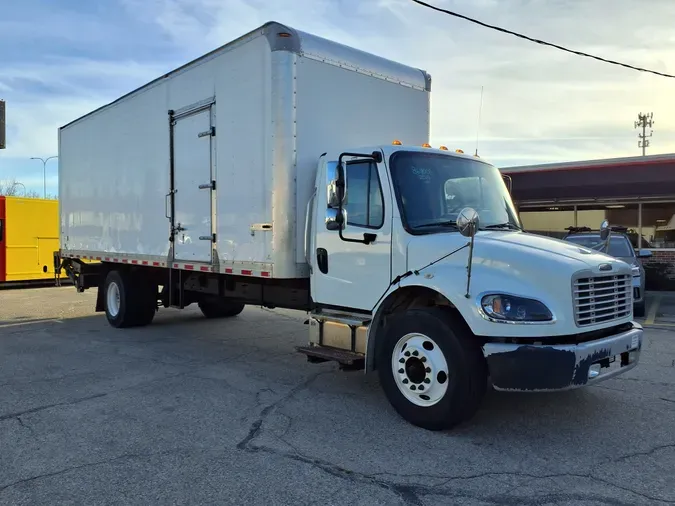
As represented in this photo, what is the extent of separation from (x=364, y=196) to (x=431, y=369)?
174cm

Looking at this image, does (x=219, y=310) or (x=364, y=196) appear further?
(x=219, y=310)

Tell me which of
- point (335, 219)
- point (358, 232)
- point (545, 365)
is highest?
point (335, 219)

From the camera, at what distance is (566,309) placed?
13.9ft

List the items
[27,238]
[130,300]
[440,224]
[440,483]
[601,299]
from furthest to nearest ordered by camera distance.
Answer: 1. [27,238]
2. [130,300]
3. [440,224]
4. [601,299]
5. [440,483]

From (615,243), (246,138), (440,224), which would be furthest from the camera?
(615,243)

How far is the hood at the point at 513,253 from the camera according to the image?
4348 mm

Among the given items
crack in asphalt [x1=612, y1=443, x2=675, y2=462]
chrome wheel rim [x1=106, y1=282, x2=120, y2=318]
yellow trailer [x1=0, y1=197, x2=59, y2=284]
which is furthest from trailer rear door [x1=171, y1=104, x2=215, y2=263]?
yellow trailer [x1=0, y1=197, x2=59, y2=284]

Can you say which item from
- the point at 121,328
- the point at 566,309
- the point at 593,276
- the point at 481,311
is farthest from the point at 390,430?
the point at 121,328

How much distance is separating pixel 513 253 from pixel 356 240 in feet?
5.10

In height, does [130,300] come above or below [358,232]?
below

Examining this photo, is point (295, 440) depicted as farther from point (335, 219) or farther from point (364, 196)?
point (364, 196)

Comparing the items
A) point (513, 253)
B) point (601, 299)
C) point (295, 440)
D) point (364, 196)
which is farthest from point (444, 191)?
point (295, 440)

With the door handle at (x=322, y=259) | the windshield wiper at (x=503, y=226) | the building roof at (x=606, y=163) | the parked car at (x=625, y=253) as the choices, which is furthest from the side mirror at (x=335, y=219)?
the building roof at (x=606, y=163)

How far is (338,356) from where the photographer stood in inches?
214
